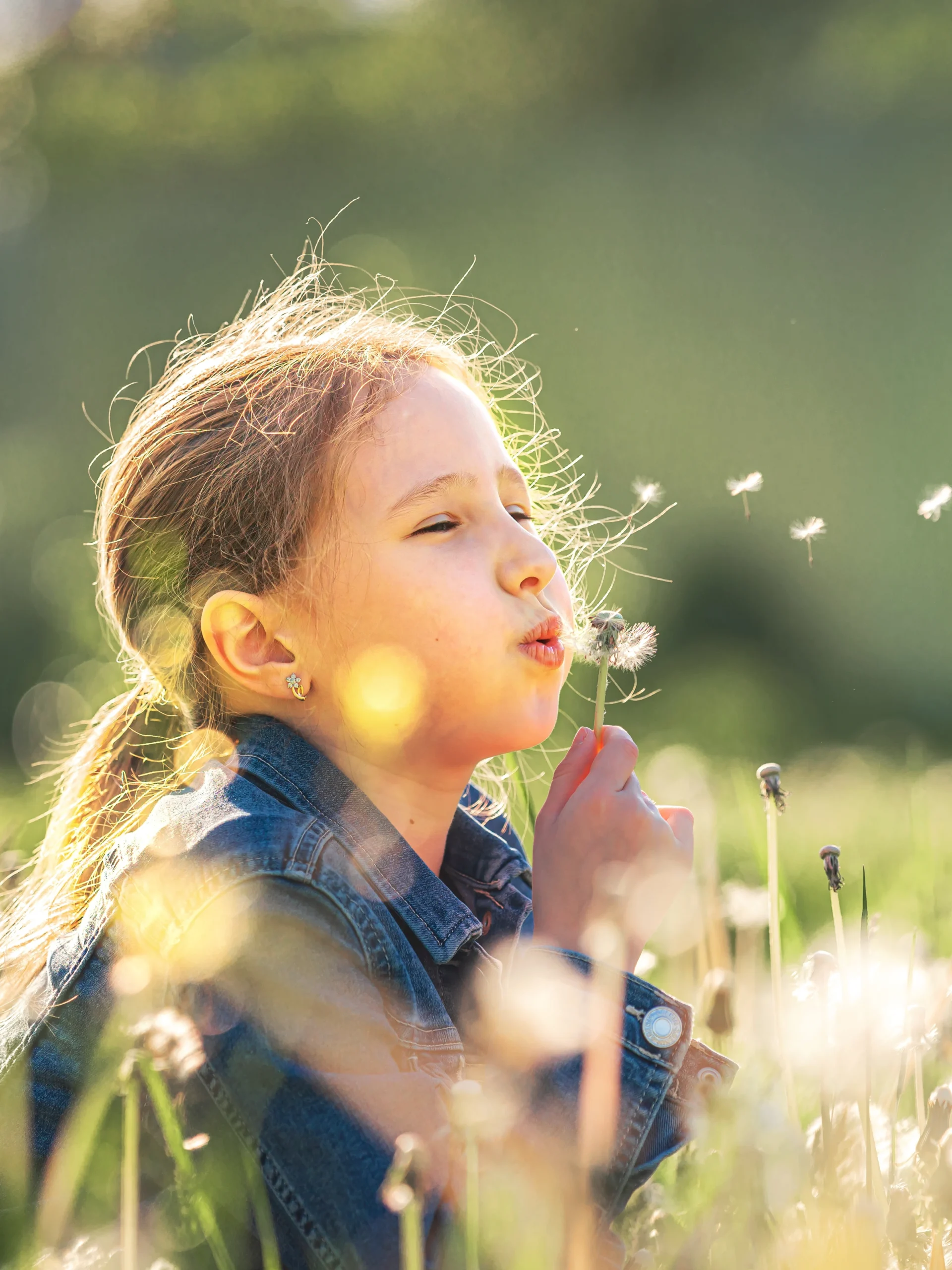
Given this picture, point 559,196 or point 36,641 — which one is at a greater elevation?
point 559,196

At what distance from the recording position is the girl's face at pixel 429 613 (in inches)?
66.6

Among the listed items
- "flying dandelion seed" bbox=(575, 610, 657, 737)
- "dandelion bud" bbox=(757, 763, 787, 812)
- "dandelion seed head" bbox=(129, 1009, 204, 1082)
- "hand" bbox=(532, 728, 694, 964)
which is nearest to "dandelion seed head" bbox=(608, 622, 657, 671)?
"flying dandelion seed" bbox=(575, 610, 657, 737)

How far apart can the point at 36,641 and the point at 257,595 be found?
5388mm

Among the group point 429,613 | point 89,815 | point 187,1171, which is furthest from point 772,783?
point 89,815

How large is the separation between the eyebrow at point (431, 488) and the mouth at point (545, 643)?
0.73 ft

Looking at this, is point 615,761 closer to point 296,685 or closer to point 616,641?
point 616,641

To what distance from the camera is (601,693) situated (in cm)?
164

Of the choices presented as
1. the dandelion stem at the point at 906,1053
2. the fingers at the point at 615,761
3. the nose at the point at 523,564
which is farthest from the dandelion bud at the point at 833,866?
the nose at the point at 523,564

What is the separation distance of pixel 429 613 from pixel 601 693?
0.84 ft

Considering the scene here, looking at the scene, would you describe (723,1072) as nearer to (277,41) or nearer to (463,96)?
(463,96)

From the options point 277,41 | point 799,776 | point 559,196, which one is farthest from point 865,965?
point 277,41

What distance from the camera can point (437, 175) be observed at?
7188mm

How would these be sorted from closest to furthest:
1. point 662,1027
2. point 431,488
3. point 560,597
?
1. point 662,1027
2. point 431,488
3. point 560,597

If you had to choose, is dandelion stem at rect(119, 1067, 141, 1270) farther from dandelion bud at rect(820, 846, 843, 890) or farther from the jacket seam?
dandelion bud at rect(820, 846, 843, 890)
